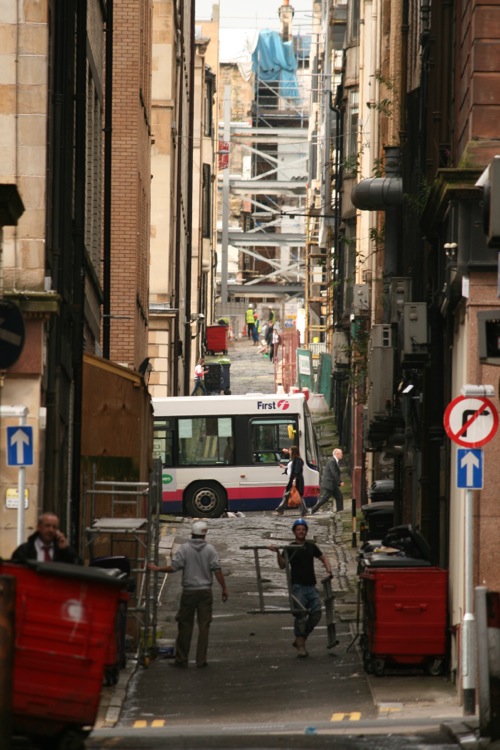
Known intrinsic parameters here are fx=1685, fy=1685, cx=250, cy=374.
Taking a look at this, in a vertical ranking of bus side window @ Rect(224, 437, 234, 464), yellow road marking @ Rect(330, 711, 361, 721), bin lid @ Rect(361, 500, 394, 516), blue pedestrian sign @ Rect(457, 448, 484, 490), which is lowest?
yellow road marking @ Rect(330, 711, 361, 721)

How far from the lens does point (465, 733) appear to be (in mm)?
12109

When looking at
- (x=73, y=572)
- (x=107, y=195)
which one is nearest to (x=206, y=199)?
(x=107, y=195)

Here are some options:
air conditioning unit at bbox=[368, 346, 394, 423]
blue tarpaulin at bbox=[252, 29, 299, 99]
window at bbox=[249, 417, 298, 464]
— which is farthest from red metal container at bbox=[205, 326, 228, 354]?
air conditioning unit at bbox=[368, 346, 394, 423]

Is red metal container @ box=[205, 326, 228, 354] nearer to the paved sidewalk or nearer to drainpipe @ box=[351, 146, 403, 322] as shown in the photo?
the paved sidewalk

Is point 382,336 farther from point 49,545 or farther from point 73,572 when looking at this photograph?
point 73,572

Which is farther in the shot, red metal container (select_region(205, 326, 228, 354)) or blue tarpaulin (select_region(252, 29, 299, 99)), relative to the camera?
blue tarpaulin (select_region(252, 29, 299, 99))

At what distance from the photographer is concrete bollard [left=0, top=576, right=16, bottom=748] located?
971cm

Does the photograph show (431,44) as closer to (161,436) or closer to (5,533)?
(5,533)

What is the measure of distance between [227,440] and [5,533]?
66.7ft

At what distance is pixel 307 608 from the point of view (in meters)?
18.9

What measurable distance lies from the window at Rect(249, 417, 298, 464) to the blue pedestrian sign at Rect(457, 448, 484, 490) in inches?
916

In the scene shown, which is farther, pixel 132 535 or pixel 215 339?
pixel 215 339

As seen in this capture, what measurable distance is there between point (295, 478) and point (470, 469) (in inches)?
825

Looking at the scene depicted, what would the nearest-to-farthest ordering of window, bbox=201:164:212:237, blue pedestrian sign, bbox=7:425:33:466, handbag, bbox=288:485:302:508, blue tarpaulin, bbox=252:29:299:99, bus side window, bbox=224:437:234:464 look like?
blue pedestrian sign, bbox=7:425:33:466 → handbag, bbox=288:485:302:508 → bus side window, bbox=224:437:234:464 → window, bbox=201:164:212:237 → blue tarpaulin, bbox=252:29:299:99
